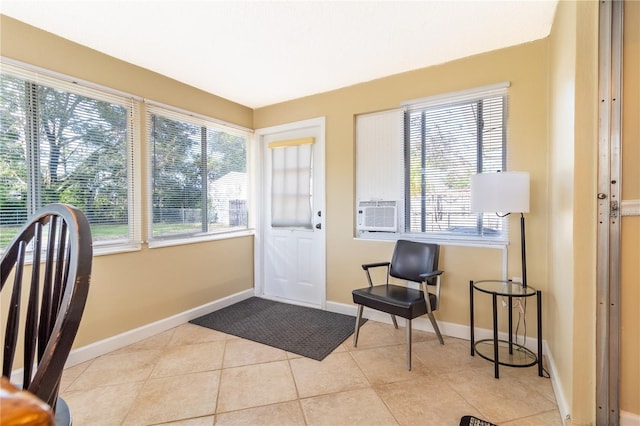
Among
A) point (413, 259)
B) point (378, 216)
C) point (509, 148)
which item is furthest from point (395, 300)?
point (509, 148)

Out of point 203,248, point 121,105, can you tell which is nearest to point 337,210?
point 203,248

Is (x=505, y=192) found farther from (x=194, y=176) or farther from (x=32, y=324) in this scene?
(x=194, y=176)

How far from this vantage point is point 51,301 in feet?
2.81

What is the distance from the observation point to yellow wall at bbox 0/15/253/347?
2.14m

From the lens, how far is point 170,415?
1.67m

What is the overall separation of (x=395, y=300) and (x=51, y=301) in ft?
6.35

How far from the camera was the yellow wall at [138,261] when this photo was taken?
2.14 m

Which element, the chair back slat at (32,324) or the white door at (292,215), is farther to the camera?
the white door at (292,215)

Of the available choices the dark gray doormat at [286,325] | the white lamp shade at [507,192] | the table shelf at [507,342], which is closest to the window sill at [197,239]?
the dark gray doormat at [286,325]

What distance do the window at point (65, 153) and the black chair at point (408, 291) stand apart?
Result: 6.88 ft

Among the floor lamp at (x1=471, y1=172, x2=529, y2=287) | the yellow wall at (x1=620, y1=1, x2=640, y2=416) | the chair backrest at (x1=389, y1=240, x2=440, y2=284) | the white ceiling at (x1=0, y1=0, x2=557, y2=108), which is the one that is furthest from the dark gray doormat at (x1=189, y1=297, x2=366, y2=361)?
the white ceiling at (x1=0, y1=0, x2=557, y2=108)

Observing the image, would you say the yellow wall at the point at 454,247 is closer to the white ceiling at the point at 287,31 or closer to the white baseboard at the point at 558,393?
the white baseboard at the point at 558,393

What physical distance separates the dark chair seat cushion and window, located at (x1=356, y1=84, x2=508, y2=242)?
0.65 m

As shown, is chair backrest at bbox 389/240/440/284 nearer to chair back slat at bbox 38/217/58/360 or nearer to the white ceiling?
the white ceiling
